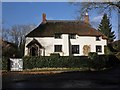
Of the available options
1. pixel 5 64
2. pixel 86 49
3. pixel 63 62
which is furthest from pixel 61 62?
pixel 86 49

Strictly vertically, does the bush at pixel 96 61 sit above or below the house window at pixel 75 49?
below

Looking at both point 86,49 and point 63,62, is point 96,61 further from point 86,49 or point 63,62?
point 86,49

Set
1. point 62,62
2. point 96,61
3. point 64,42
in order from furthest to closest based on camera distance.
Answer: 1. point 64,42
2. point 96,61
3. point 62,62

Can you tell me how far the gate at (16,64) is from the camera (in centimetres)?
3253

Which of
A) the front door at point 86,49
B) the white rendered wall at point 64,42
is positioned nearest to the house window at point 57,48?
the white rendered wall at point 64,42

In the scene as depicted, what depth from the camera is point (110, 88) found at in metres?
14.6

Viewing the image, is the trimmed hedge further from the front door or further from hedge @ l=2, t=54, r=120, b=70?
the front door

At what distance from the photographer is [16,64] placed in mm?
32750

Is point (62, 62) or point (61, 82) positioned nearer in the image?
point (61, 82)

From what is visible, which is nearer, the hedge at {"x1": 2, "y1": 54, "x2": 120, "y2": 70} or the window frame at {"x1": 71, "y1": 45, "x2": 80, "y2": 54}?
the hedge at {"x1": 2, "y1": 54, "x2": 120, "y2": 70}

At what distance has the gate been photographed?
107 ft

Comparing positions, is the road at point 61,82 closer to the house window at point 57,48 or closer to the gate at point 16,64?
the gate at point 16,64

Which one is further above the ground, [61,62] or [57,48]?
[57,48]

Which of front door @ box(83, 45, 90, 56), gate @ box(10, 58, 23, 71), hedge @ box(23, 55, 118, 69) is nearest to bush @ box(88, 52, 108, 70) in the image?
hedge @ box(23, 55, 118, 69)
